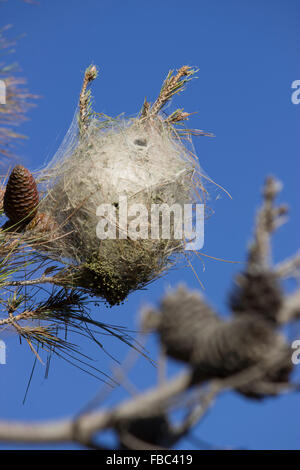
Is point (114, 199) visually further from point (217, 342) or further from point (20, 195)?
point (217, 342)

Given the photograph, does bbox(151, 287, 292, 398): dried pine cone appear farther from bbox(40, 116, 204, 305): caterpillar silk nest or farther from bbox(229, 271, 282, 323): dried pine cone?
bbox(40, 116, 204, 305): caterpillar silk nest

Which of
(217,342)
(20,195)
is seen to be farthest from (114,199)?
(217,342)

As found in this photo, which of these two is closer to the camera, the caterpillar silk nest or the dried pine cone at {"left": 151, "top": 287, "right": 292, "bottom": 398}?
the dried pine cone at {"left": 151, "top": 287, "right": 292, "bottom": 398}

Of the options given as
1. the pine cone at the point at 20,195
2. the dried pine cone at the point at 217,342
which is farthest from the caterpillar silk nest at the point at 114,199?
the dried pine cone at the point at 217,342

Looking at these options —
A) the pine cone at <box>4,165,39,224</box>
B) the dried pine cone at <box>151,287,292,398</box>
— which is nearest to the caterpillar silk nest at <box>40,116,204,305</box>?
the pine cone at <box>4,165,39,224</box>

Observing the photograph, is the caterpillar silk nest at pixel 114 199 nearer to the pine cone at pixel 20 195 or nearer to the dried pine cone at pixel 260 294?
the pine cone at pixel 20 195

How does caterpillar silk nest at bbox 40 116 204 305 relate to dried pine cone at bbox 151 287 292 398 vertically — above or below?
above
